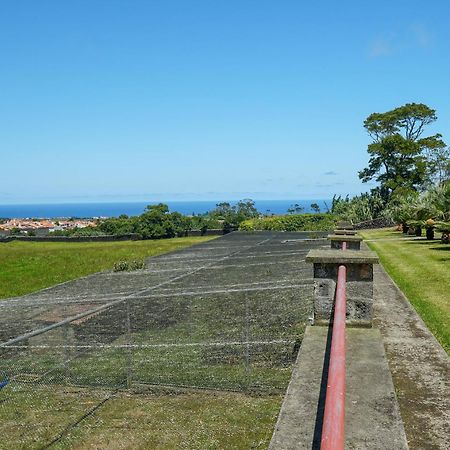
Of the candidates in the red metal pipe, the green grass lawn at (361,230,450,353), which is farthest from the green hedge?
the red metal pipe

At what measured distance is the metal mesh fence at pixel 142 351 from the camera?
574 centimetres

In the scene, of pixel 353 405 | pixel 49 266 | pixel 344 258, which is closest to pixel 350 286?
pixel 344 258

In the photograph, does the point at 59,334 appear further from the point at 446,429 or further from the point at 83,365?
the point at 446,429

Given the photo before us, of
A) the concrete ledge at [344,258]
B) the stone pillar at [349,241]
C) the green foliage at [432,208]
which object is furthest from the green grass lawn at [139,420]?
the green foliage at [432,208]

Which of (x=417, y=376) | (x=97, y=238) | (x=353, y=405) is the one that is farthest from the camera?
(x=97, y=238)

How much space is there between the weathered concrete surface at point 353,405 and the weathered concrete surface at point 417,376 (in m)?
0.24

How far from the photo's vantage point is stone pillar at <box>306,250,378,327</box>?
4.58 m

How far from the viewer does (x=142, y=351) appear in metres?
7.43

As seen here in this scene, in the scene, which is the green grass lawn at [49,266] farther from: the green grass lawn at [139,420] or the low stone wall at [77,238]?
the green grass lawn at [139,420]

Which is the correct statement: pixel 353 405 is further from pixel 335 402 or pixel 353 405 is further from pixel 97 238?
pixel 97 238

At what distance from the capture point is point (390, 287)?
8.06 meters

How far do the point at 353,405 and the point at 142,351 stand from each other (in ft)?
16.6

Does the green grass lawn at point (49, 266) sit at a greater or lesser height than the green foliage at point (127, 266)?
lesser

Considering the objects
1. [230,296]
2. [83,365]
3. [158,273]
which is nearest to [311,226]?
[158,273]
